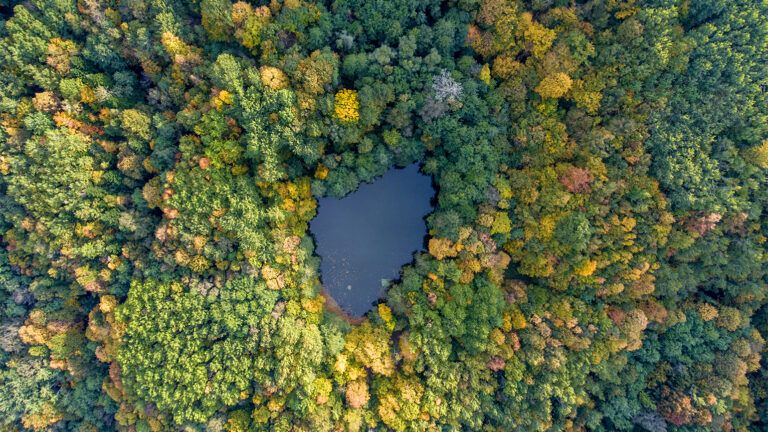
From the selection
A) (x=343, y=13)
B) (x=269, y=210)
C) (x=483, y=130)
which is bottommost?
(x=269, y=210)

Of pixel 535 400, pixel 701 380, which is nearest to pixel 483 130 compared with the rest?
pixel 535 400

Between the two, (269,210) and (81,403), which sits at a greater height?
(269,210)

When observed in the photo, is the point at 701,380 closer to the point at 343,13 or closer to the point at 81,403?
the point at 343,13
